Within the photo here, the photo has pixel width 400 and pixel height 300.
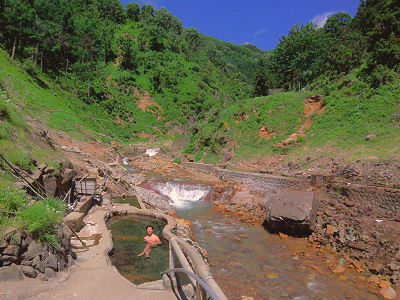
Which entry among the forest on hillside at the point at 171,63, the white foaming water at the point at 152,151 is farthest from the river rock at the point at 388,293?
the white foaming water at the point at 152,151

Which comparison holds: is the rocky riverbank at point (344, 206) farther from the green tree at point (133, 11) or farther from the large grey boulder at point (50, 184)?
the green tree at point (133, 11)

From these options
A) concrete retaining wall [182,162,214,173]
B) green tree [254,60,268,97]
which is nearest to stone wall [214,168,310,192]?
concrete retaining wall [182,162,214,173]

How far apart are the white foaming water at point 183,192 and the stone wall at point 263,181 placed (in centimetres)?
259

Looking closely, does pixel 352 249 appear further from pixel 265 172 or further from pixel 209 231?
pixel 265 172

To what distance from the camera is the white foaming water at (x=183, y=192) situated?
18.0m

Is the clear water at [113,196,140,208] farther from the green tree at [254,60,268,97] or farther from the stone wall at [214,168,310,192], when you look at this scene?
the green tree at [254,60,268,97]

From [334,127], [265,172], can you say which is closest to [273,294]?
[265,172]

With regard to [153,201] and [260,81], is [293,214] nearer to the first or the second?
[153,201]

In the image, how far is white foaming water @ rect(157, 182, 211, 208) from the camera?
709 inches

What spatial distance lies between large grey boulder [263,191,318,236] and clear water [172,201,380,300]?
1.52 feet

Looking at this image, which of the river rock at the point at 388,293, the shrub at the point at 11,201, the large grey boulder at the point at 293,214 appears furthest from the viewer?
the large grey boulder at the point at 293,214

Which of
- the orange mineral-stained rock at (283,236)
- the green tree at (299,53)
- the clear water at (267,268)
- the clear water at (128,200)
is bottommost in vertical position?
the clear water at (267,268)

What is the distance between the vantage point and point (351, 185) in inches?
486

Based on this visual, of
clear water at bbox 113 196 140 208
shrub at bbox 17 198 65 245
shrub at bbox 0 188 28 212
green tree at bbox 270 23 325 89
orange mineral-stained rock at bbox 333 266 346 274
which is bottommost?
orange mineral-stained rock at bbox 333 266 346 274
